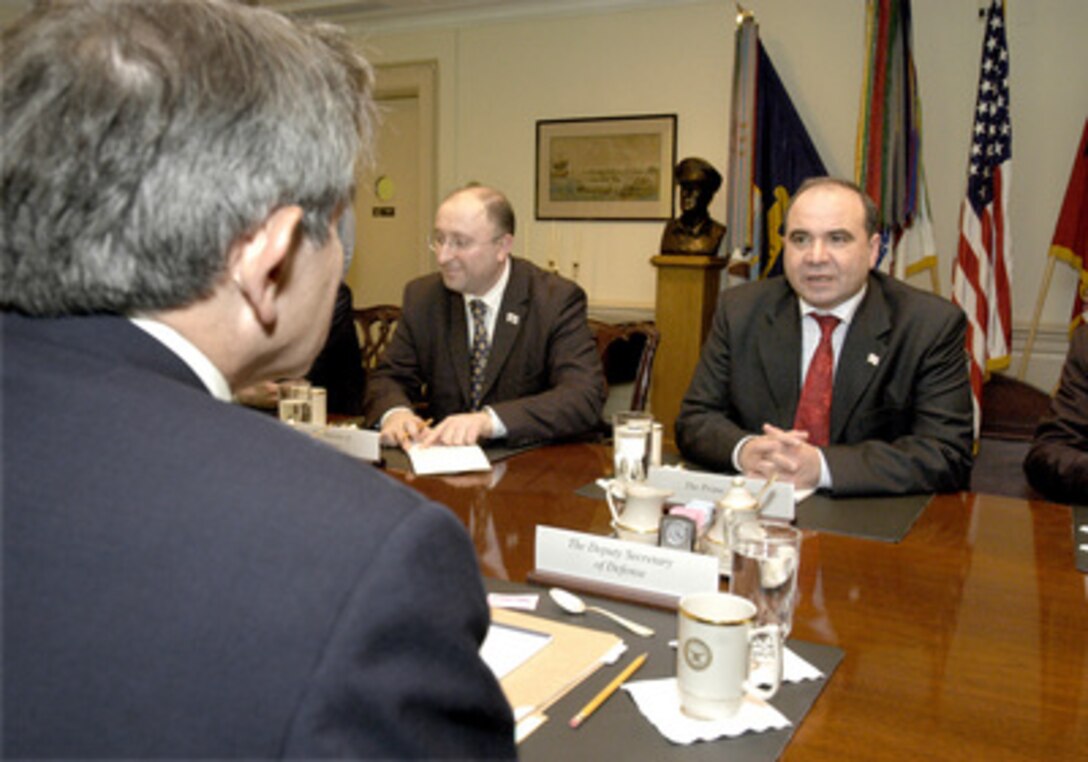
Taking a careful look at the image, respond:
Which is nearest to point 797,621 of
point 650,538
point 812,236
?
point 650,538

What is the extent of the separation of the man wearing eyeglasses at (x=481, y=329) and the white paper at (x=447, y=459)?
0.64 m

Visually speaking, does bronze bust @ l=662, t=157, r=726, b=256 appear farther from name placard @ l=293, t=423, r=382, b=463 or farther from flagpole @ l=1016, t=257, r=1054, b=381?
name placard @ l=293, t=423, r=382, b=463

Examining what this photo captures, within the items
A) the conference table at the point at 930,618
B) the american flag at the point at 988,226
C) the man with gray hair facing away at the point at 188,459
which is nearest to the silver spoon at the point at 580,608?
the conference table at the point at 930,618

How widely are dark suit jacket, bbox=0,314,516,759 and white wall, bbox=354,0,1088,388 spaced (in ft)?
15.8

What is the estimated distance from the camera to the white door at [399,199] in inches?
249

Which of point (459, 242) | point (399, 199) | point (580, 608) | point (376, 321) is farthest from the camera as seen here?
point (399, 199)

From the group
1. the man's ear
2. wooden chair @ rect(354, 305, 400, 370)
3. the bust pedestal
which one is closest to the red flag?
the bust pedestal

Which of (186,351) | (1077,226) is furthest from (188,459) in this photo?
(1077,226)

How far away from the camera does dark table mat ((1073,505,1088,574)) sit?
1.62 metres

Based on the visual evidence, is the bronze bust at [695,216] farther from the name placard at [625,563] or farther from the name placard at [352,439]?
the name placard at [625,563]

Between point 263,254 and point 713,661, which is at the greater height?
point 263,254

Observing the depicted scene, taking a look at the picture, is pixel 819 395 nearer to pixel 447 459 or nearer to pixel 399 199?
pixel 447 459

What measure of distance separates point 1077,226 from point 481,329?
305cm

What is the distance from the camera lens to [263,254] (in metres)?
0.74
